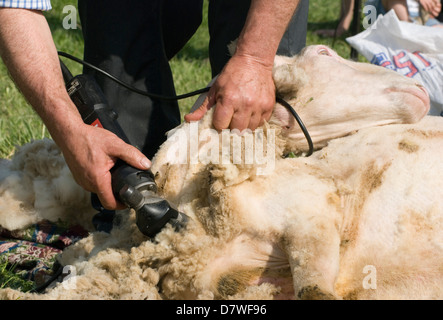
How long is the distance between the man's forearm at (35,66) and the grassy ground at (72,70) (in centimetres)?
81

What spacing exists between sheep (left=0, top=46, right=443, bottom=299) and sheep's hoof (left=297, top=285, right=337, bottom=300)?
0.05 meters

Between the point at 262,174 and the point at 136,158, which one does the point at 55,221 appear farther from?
the point at 262,174

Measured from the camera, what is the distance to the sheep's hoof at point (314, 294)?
1.51 meters

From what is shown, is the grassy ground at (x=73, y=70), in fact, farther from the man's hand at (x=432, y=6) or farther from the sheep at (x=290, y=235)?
the sheep at (x=290, y=235)

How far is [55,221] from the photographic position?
9.67ft

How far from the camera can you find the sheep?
174 centimetres

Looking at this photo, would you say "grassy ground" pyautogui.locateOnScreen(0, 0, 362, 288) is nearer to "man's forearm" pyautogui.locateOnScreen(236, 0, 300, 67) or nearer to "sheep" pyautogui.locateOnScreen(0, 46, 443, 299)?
"sheep" pyautogui.locateOnScreen(0, 46, 443, 299)

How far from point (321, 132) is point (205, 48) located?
15.3ft

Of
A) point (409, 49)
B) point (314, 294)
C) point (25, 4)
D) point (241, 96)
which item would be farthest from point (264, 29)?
point (409, 49)

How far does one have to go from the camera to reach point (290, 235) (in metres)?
1.74

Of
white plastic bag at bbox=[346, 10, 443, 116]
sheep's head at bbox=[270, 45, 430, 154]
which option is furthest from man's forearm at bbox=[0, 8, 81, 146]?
white plastic bag at bbox=[346, 10, 443, 116]

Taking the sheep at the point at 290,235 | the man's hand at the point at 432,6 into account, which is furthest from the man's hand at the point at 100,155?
the man's hand at the point at 432,6

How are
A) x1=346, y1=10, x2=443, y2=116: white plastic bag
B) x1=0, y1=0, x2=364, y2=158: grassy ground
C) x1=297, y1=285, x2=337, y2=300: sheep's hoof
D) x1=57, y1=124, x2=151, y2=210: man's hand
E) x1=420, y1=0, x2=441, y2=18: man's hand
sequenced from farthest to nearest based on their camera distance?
x1=420, y1=0, x2=441, y2=18: man's hand → x1=0, y1=0, x2=364, y2=158: grassy ground → x1=346, y1=10, x2=443, y2=116: white plastic bag → x1=57, y1=124, x2=151, y2=210: man's hand → x1=297, y1=285, x2=337, y2=300: sheep's hoof

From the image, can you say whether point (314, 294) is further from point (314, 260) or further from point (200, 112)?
point (200, 112)
